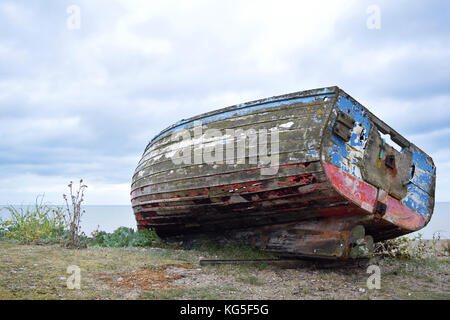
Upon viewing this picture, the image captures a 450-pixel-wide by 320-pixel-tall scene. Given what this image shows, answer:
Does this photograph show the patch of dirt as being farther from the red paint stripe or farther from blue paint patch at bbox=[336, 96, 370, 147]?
blue paint patch at bbox=[336, 96, 370, 147]

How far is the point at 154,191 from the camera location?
6.14 meters

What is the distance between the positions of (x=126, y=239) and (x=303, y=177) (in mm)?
4396

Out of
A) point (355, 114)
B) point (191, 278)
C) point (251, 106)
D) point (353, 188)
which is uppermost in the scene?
point (251, 106)

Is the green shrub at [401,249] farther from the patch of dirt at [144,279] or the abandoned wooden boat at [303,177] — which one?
the patch of dirt at [144,279]

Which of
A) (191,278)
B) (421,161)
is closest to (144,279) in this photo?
(191,278)

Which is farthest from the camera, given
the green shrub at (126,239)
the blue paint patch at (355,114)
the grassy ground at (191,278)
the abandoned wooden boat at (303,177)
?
the green shrub at (126,239)

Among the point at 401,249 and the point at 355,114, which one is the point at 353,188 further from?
the point at 401,249

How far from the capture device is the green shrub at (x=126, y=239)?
7.04 metres

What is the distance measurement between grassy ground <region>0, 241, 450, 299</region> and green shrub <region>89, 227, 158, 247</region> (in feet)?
4.57

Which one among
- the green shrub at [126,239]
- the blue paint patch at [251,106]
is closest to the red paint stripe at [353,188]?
the blue paint patch at [251,106]

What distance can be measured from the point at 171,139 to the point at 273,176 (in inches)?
94.2

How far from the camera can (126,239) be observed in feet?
24.0

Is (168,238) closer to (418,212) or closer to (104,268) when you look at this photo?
(104,268)
